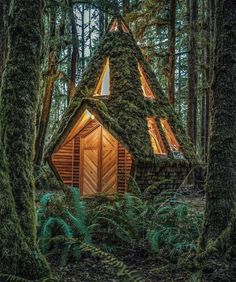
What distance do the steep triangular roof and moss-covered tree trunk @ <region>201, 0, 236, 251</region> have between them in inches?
266

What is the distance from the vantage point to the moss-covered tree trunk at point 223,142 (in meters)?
4.77

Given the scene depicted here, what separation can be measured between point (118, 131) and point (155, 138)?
1996mm

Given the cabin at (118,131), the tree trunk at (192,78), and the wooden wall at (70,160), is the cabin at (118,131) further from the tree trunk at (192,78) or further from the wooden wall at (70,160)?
the tree trunk at (192,78)

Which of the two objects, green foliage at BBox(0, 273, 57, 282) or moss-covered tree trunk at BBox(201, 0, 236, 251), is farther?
moss-covered tree trunk at BBox(201, 0, 236, 251)

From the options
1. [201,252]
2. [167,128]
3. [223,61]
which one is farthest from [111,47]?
[201,252]

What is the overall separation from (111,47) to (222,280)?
11.5 m

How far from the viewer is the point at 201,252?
15.7ft

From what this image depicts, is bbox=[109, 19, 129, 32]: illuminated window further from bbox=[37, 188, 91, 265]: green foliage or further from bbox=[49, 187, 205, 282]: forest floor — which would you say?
bbox=[49, 187, 205, 282]: forest floor

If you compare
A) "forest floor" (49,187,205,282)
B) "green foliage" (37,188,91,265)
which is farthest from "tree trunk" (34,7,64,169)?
"forest floor" (49,187,205,282)

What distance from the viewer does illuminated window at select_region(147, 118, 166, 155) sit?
43.2ft

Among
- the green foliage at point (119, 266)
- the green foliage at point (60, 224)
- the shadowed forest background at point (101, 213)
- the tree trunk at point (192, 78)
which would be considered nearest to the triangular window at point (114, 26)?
the tree trunk at point (192, 78)

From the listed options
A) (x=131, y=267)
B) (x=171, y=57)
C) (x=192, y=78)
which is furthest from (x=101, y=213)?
(x=171, y=57)

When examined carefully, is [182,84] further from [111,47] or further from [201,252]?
[201,252]

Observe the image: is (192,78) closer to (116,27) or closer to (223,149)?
(116,27)
